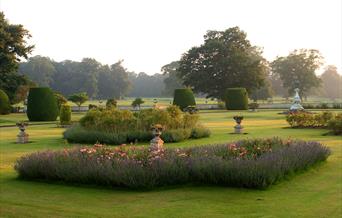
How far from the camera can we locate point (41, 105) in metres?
38.8

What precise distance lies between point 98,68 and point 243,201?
372 feet

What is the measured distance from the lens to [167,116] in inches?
823

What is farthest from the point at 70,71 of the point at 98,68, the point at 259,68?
the point at 259,68

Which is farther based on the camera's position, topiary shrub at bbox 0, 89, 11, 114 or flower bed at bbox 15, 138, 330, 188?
topiary shrub at bbox 0, 89, 11, 114

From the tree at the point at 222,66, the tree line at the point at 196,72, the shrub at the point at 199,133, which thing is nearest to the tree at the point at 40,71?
the tree line at the point at 196,72

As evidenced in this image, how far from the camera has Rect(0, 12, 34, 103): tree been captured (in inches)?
1951

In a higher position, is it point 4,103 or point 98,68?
point 98,68

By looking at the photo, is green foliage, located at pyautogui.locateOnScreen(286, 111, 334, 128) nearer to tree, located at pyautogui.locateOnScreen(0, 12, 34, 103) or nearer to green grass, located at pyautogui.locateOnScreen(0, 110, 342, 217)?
green grass, located at pyautogui.locateOnScreen(0, 110, 342, 217)

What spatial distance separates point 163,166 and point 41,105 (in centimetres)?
3098

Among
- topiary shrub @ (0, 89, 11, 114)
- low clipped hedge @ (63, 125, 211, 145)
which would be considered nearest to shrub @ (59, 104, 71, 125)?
low clipped hedge @ (63, 125, 211, 145)

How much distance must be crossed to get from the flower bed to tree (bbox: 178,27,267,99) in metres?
54.7

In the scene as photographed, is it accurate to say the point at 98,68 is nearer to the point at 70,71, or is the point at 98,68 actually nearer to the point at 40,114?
the point at 70,71

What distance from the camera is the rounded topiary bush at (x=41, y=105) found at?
38562 millimetres

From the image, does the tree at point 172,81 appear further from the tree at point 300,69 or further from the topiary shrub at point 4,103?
the topiary shrub at point 4,103
